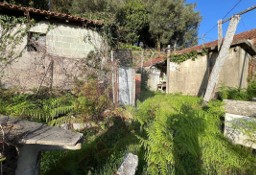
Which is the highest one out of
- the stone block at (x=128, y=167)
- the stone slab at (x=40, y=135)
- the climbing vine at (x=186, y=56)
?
the climbing vine at (x=186, y=56)

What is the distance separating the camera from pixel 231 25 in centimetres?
730

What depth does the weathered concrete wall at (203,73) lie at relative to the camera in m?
9.88

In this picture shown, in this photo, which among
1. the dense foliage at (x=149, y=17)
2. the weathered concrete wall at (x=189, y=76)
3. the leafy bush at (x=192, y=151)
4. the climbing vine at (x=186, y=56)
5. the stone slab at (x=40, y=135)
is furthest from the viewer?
the dense foliage at (x=149, y=17)

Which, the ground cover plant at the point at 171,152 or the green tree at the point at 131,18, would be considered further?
the green tree at the point at 131,18

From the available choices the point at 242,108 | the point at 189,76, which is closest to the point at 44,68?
the point at 242,108

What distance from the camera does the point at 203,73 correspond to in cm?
1115

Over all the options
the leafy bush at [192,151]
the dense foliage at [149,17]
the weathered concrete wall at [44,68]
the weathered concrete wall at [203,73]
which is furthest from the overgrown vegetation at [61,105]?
the dense foliage at [149,17]

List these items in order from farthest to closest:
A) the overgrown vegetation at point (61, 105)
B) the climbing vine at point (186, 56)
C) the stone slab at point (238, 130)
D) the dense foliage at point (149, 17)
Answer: the dense foliage at point (149, 17) → the climbing vine at point (186, 56) → the overgrown vegetation at point (61, 105) → the stone slab at point (238, 130)

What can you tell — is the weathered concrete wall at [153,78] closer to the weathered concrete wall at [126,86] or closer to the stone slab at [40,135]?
the weathered concrete wall at [126,86]

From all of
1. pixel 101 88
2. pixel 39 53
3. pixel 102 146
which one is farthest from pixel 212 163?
pixel 39 53

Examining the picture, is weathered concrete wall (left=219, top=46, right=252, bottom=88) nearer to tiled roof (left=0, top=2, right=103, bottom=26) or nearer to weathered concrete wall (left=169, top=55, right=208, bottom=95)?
weathered concrete wall (left=169, top=55, right=208, bottom=95)

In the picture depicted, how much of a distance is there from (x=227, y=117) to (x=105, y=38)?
6058 millimetres

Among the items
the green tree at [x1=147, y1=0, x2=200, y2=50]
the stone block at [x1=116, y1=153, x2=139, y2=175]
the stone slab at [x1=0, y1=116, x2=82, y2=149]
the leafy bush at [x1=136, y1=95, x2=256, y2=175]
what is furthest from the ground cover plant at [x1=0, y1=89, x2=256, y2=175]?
the green tree at [x1=147, y1=0, x2=200, y2=50]

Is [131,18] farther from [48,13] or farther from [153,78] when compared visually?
[48,13]
